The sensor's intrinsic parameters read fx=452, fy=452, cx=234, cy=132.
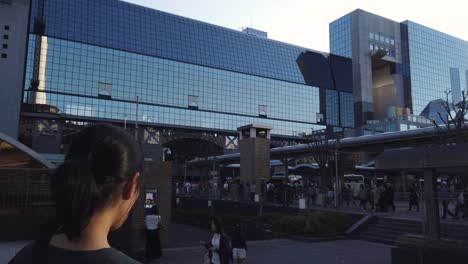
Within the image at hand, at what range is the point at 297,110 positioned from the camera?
100188mm

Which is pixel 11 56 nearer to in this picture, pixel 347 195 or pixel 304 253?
pixel 347 195

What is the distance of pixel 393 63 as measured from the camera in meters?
120

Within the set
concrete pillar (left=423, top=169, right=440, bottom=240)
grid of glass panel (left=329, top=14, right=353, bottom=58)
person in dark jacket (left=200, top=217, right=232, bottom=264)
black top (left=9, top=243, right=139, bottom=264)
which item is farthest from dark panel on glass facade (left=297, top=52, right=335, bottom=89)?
black top (left=9, top=243, right=139, bottom=264)

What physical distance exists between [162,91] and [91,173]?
83.9m

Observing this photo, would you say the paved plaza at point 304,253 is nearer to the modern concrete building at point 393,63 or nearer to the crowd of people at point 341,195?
the crowd of people at point 341,195

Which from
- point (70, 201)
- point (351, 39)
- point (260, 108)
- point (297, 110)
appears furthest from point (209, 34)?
point (70, 201)

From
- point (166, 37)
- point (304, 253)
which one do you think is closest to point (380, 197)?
point (304, 253)

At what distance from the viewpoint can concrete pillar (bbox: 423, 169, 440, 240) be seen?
1159 centimetres

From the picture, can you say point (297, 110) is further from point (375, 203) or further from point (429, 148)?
point (429, 148)

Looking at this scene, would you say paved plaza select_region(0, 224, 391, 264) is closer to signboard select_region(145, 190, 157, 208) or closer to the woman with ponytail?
signboard select_region(145, 190, 157, 208)

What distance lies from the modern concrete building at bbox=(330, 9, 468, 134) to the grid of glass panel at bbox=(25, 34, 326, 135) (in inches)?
833

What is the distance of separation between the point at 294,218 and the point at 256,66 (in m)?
74.5

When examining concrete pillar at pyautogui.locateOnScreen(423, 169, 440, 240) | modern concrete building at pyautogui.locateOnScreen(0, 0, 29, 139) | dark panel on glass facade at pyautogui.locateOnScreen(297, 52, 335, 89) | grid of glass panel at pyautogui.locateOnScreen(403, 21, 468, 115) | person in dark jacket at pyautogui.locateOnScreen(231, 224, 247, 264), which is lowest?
person in dark jacket at pyautogui.locateOnScreen(231, 224, 247, 264)

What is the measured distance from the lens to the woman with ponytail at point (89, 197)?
143 cm
